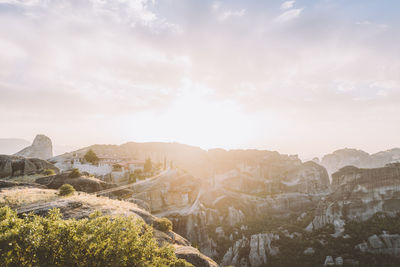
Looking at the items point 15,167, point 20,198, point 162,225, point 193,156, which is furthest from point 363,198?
point 193,156

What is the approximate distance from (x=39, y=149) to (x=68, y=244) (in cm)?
13794

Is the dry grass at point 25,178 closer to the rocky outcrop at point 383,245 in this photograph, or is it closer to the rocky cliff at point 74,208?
the rocky cliff at point 74,208

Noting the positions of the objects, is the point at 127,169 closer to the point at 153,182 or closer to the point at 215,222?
the point at 153,182

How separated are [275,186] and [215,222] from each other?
5586 cm

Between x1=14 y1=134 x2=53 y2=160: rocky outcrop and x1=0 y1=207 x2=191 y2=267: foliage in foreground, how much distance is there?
429 feet

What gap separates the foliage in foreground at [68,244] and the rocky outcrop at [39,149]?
429 ft

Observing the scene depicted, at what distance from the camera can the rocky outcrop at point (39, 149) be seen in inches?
4387

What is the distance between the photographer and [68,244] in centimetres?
992

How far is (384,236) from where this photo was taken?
56.5 meters

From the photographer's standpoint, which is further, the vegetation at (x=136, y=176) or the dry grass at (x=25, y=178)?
the vegetation at (x=136, y=176)

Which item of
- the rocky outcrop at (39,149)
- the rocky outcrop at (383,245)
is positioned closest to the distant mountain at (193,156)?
the rocky outcrop at (39,149)

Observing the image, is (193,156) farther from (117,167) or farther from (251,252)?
Result: (251,252)

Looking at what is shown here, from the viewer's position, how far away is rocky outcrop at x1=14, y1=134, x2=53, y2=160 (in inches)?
4387

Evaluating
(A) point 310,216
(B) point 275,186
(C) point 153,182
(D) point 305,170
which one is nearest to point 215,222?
(C) point 153,182
